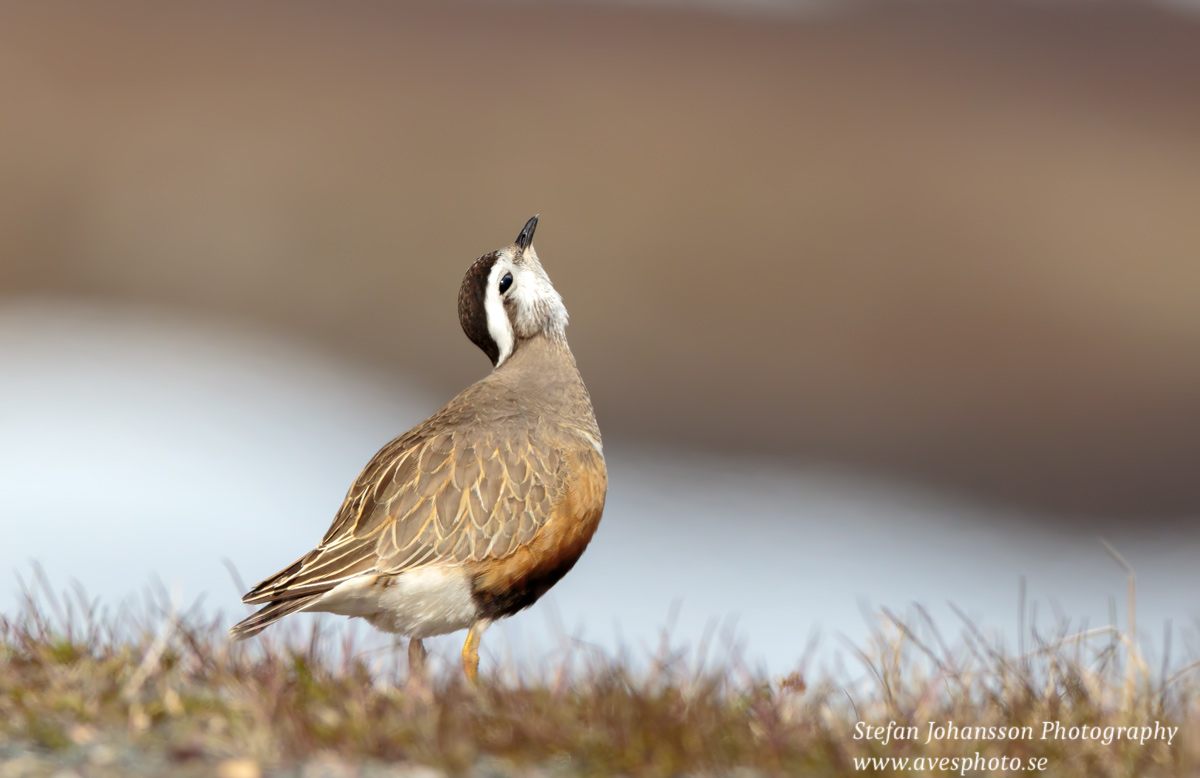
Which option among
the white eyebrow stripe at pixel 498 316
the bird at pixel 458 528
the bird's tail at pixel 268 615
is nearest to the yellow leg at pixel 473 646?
the bird at pixel 458 528

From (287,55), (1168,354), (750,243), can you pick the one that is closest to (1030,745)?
(1168,354)

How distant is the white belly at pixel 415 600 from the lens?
5.66m

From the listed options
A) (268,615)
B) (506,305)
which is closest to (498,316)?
(506,305)

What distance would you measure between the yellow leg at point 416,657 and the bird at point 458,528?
0.02 metres

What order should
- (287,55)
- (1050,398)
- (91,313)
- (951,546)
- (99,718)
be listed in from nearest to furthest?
1. (99,718)
2. (951,546)
3. (1050,398)
4. (91,313)
5. (287,55)

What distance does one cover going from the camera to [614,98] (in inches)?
1055

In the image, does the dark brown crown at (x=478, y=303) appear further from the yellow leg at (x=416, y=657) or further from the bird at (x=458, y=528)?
the yellow leg at (x=416, y=657)

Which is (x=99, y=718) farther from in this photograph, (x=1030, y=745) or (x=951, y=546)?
(x=951, y=546)

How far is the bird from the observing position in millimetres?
5648

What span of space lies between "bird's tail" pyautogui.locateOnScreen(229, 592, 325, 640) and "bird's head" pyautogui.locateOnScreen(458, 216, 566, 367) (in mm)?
2165

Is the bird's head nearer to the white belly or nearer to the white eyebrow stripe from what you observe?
the white eyebrow stripe

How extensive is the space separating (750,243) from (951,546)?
9806mm

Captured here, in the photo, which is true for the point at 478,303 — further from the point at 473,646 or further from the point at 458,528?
the point at 473,646

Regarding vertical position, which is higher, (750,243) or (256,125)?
(256,125)
